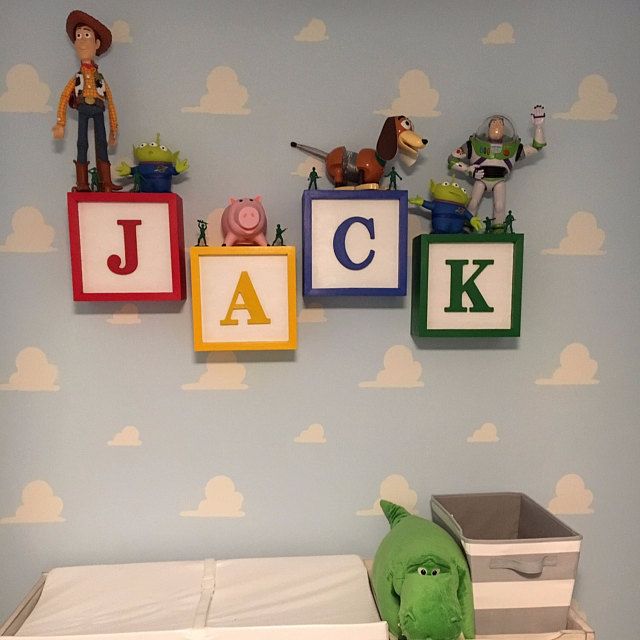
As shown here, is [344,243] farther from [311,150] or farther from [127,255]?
[127,255]

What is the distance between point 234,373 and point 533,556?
0.75 meters

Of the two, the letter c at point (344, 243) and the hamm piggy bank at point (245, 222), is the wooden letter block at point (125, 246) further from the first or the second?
the letter c at point (344, 243)

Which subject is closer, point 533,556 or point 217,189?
point 533,556

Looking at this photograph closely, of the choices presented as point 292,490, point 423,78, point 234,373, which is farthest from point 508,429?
point 423,78

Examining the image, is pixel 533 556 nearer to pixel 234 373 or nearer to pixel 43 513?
pixel 234 373

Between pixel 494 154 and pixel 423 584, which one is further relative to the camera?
pixel 494 154

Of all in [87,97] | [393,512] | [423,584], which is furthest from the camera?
[393,512]

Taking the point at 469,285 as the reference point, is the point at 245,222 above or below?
above

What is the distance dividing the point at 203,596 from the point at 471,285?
0.88 metres

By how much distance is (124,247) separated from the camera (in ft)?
3.94

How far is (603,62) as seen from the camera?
4.31 ft

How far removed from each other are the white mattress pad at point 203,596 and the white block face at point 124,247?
0.64 meters

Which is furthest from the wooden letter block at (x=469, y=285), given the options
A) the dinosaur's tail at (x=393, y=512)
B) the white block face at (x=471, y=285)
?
the dinosaur's tail at (x=393, y=512)

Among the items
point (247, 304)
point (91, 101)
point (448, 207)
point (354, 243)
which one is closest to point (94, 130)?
point (91, 101)
